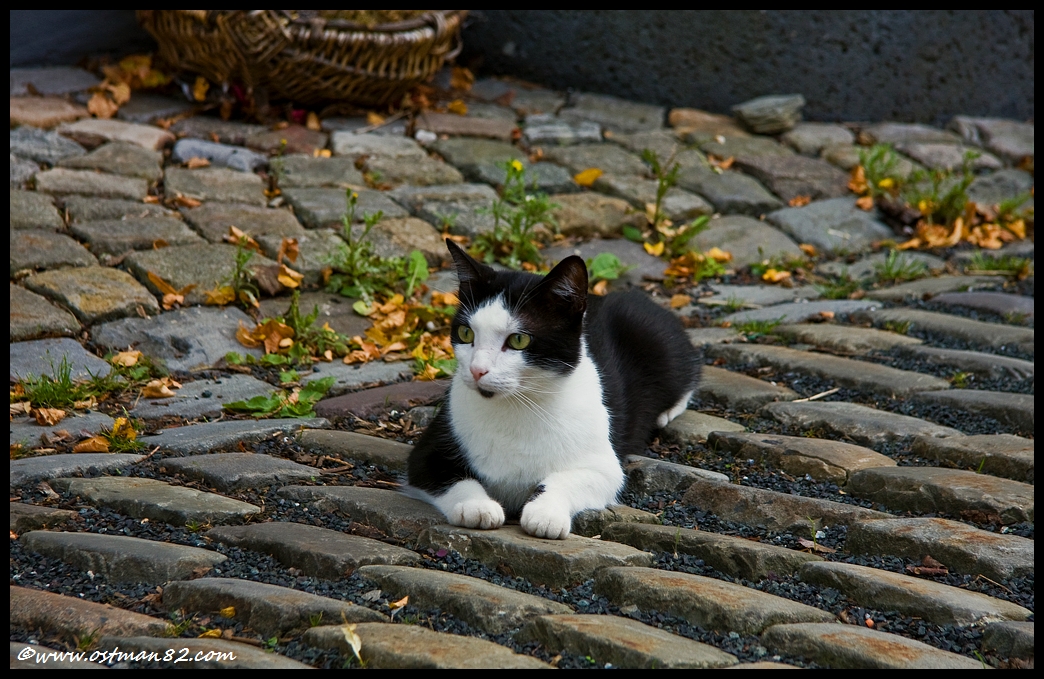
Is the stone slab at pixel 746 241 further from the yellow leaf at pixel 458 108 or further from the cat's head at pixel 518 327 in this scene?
the cat's head at pixel 518 327

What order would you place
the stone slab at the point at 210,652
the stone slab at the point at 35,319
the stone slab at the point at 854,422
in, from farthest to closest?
the stone slab at the point at 35,319 → the stone slab at the point at 854,422 → the stone slab at the point at 210,652

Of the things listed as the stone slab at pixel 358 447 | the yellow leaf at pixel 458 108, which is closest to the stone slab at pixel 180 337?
the stone slab at pixel 358 447

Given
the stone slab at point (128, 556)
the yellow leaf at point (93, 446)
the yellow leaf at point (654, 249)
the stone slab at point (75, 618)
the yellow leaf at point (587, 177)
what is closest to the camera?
the stone slab at point (75, 618)

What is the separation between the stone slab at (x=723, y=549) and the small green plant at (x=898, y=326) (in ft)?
6.59

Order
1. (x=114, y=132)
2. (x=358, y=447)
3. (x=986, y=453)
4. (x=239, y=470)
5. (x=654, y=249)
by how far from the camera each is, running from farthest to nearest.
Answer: (x=114, y=132)
(x=654, y=249)
(x=358, y=447)
(x=986, y=453)
(x=239, y=470)

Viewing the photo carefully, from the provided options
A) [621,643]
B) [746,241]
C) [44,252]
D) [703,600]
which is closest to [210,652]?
[621,643]

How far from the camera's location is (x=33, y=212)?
4.29 meters

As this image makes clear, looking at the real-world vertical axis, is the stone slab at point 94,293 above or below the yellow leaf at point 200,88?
below

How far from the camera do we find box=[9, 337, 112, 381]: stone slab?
3.33 meters

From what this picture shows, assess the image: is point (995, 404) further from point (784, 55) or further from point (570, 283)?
point (784, 55)

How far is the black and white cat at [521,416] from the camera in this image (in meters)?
2.42

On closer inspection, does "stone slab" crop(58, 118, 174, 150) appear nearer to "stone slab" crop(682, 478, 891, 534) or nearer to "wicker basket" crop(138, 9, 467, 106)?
"wicker basket" crop(138, 9, 467, 106)

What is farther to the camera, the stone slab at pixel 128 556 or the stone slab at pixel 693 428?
the stone slab at pixel 693 428

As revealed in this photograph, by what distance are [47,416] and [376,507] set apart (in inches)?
52.3
